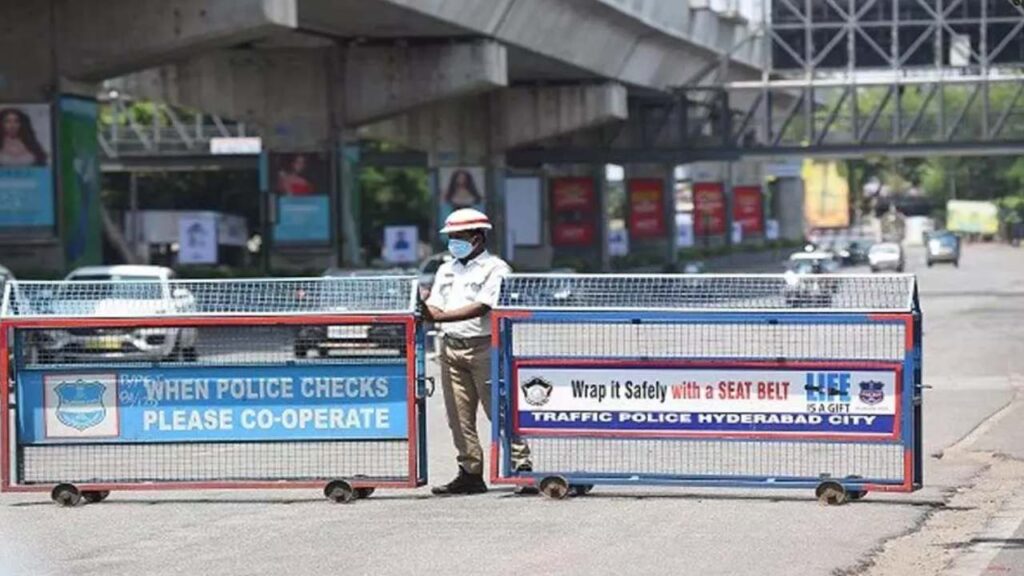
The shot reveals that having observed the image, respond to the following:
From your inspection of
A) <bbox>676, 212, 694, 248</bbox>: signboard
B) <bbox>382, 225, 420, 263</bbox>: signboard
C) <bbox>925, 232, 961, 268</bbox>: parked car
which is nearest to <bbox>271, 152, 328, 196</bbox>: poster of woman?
<bbox>382, 225, 420, 263</bbox>: signboard

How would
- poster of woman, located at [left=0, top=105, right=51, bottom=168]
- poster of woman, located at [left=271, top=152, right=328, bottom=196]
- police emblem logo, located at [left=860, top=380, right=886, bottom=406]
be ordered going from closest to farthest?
police emblem logo, located at [left=860, top=380, right=886, bottom=406] < poster of woman, located at [left=0, top=105, right=51, bottom=168] < poster of woman, located at [left=271, top=152, right=328, bottom=196]

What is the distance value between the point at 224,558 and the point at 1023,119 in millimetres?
69646

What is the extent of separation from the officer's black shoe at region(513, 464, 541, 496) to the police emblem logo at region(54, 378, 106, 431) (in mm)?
2691

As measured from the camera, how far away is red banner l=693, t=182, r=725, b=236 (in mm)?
106625

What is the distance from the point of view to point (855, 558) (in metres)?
11.3

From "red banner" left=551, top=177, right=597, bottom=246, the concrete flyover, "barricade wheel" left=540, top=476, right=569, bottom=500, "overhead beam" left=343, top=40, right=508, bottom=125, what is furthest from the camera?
"red banner" left=551, top=177, right=597, bottom=246

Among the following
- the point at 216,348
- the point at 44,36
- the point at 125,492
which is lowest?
the point at 125,492

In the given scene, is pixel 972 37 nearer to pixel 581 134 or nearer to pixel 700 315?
pixel 581 134

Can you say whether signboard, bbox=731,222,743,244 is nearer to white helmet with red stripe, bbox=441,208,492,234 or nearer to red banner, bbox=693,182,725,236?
red banner, bbox=693,182,725,236

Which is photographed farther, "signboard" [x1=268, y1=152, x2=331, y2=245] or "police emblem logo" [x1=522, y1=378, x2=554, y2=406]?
"signboard" [x1=268, y1=152, x2=331, y2=245]

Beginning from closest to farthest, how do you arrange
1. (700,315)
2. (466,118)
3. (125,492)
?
(700,315)
(125,492)
(466,118)

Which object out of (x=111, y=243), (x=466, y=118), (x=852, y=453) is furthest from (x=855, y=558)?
(x=111, y=243)


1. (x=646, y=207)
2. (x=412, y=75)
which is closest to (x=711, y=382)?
(x=412, y=75)

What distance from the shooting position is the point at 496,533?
40.2 feet
